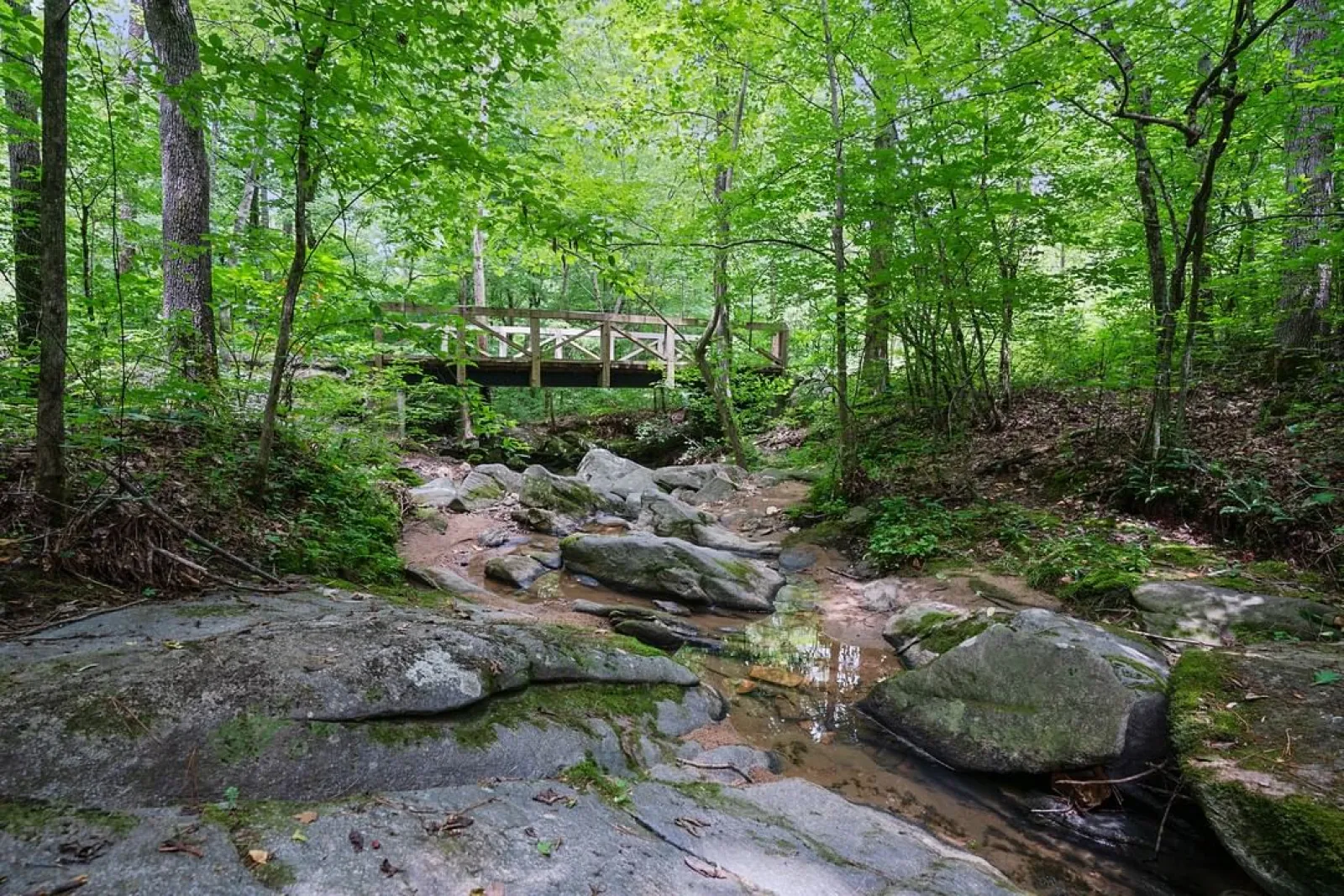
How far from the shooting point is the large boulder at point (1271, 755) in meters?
2.37

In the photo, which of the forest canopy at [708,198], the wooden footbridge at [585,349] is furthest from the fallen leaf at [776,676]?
the wooden footbridge at [585,349]

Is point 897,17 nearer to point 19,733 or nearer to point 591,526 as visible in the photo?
point 591,526

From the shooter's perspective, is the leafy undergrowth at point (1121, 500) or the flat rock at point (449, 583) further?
the flat rock at point (449, 583)

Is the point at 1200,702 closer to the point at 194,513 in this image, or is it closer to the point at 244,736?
the point at 244,736

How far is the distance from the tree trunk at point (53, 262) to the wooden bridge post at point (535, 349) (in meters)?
10.9

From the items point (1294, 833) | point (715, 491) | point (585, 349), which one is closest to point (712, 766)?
point (1294, 833)

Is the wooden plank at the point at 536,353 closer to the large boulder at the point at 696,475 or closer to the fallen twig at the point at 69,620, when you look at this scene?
the large boulder at the point at 696,475

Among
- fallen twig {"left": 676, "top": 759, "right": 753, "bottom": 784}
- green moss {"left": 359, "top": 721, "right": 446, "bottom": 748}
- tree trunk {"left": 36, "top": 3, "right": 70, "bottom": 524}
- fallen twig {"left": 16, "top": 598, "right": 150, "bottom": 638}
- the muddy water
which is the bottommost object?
the muddy water

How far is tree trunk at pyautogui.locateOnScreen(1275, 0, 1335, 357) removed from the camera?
6.36 m

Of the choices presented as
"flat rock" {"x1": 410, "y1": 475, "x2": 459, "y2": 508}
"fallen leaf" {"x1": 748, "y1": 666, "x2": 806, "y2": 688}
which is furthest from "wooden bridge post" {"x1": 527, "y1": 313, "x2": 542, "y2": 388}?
"fallen leaf" {"x1": 748, "y1": 666, "x2": 806, "y2": 688}

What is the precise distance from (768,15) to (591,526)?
306 inches

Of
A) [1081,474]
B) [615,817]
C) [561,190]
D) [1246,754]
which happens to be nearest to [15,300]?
[561,190]

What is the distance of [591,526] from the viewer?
9.31m

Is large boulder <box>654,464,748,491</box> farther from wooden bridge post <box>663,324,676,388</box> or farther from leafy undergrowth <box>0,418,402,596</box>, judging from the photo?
leafy undergrowth <box>0,418,402,596</box>
